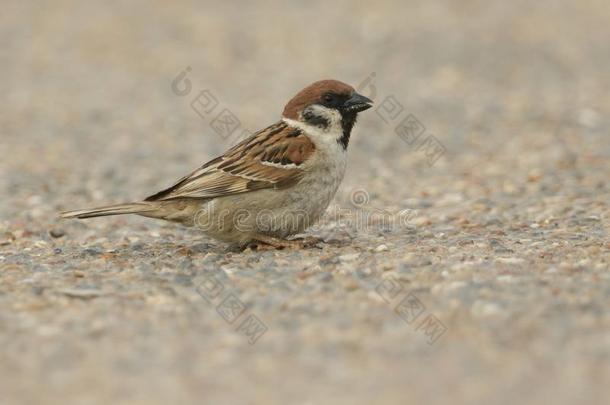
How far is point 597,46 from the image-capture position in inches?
752

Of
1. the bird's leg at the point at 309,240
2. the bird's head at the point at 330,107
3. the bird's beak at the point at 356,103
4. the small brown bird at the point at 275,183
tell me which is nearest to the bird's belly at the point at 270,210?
the small brown bird at the point at 275,183

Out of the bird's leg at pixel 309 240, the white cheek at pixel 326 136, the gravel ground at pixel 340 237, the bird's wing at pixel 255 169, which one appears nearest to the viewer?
the gravel ground at pixel 340 237

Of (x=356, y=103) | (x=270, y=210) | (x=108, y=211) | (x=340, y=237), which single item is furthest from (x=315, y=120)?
(x=108, y=211)

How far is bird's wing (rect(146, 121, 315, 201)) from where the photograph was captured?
7152 mm

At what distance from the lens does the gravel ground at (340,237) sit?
4832 millimetres

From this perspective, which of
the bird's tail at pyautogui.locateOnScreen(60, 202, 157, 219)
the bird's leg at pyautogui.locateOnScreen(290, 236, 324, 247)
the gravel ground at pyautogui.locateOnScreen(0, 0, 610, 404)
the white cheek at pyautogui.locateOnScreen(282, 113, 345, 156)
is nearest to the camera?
the gravel ground at pyautogui.locateOnScreen(0, 0, 610, 404)

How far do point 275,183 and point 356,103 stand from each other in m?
0.89

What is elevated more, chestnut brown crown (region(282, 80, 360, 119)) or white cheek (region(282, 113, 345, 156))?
chestnut brown crown (region(282, 80, 360, 119))

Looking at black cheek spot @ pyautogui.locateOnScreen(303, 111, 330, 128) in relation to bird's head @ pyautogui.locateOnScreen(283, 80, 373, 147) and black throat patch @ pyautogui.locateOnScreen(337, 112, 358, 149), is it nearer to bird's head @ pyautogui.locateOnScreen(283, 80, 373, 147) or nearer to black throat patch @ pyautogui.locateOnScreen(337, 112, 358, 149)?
bird's head @ pyautogui.locateOnScreen(283, 80, 373, 147)

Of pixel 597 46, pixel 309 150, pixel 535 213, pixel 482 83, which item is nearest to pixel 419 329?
pixel 309 150

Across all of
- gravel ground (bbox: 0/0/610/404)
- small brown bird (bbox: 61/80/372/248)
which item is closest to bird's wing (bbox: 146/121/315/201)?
small brown bird (bbox: 61/80/372/248)

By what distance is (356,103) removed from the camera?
731 centimetres

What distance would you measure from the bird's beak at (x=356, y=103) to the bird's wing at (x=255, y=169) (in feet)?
1.33

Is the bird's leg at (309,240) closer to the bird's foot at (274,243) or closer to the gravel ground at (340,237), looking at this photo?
the bird's foot at (274,243)
